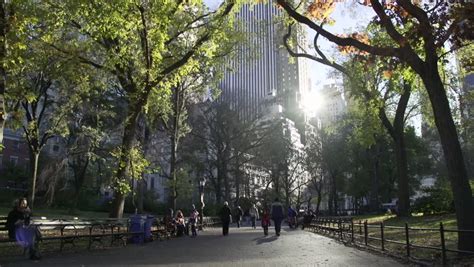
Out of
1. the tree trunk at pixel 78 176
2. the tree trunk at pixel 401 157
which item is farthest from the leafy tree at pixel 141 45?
the tree trunk at pixel 78 176

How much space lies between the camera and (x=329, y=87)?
145 ft

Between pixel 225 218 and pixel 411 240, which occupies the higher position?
pixel 225 218

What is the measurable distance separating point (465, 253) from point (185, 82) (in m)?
28.1

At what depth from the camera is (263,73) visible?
226 ft

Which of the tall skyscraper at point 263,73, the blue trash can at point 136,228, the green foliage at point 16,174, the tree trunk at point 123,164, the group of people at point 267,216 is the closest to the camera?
the blue trash can at point 136,228

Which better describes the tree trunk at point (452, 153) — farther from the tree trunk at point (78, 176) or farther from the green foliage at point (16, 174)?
the green foliage at point (16, 174)

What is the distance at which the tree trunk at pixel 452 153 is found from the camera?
10.9 meters

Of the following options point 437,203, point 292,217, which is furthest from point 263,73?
point 437,203

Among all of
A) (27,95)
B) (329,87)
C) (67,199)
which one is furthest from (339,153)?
(27,95)

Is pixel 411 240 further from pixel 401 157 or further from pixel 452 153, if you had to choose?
pixel 401 157

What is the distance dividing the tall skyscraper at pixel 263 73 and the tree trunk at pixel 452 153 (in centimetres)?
1398

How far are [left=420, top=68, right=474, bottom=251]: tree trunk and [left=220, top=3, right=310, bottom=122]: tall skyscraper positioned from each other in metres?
14.0

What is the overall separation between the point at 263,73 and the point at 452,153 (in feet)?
192

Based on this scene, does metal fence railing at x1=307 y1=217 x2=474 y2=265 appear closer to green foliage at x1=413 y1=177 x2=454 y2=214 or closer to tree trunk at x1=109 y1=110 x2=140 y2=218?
green foliage at x1=413 y1=177 x2=454 y2=214
